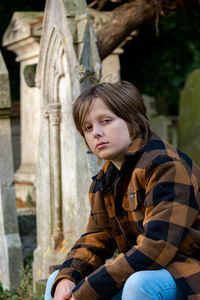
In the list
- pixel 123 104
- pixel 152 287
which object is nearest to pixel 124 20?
pixel 123 104

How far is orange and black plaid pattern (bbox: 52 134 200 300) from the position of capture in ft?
8.21

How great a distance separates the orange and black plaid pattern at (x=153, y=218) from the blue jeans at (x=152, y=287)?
4cm

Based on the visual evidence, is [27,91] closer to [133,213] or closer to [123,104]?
[123,104]

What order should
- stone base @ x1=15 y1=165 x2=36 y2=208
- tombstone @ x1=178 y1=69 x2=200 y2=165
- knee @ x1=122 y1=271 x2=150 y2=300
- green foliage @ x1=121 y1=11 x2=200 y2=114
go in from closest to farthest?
knee @ x1=122 y1=271 x2=150 y2=300
stone base @ x1=15 y1=165 x2=36 y2=208
tombstone @ x1=178 y1=69 x2=200 y2=165
green foliage @ x1=121 y1=11 x2=200 y2=114

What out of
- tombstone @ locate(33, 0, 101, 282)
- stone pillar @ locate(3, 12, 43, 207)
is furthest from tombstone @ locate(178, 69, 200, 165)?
tombstone @ locate(33, 0, 101, 282)

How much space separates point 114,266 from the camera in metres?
2.60

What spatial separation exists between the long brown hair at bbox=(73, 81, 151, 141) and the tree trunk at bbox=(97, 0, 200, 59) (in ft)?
13.2

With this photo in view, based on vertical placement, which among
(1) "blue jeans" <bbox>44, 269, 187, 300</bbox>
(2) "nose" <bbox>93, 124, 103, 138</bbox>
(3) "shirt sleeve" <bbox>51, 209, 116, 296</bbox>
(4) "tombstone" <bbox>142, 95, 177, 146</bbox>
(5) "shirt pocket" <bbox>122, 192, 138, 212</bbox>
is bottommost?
(4) "tombstone" <bbox>142, 95, 177, 146</bbox>

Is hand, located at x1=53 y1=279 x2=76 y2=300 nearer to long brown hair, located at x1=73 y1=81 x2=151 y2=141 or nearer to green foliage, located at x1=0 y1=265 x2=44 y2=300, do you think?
long brown hair, located at x1=73 y1=81 x2=151 y2=141

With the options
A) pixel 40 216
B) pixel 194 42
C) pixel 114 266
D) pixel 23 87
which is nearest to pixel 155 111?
pixel 194 42

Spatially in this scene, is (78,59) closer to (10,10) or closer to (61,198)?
(61,198)

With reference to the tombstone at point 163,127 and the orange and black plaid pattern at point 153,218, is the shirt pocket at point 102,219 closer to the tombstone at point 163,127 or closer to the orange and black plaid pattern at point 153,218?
the orange and black plaid pattern at point 153,218

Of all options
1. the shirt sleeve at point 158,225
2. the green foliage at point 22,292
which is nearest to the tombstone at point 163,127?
the green foliage at point 22,292

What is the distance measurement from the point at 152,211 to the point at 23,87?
21.0 ft
